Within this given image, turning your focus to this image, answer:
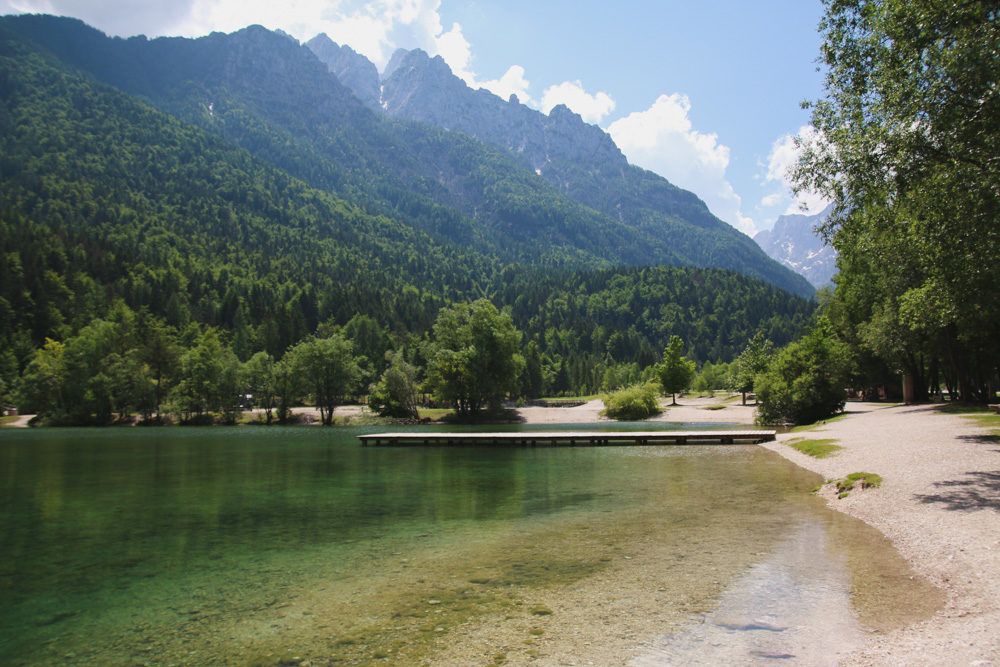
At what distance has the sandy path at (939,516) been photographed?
8.80m

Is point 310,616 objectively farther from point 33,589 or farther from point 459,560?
point 33,589

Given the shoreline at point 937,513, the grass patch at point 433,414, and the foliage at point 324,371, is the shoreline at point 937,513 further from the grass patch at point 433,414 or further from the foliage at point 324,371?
the foliage at point 324,371

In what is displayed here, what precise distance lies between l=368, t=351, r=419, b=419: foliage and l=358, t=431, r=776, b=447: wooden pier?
30764mm

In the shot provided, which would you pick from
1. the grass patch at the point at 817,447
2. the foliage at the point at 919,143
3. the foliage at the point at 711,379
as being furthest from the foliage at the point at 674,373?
the foliage at the point at 919,143

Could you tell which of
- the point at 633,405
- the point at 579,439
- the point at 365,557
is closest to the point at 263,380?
the point at 633,405

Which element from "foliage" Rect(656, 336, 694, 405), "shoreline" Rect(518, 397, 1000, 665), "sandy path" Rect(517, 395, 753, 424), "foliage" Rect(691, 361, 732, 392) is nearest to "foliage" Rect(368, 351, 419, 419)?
"sandy path" Rect(517, 395, 753, 424)

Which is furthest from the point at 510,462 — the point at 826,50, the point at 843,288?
the point at 843,288

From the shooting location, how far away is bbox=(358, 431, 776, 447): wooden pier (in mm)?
49625

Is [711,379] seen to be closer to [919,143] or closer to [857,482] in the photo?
[857,482]

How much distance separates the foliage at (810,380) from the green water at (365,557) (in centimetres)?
2912

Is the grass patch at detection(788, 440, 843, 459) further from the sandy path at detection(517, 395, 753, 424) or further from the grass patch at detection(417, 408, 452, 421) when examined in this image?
the grass patch at detection(417, 408, 452, 421)

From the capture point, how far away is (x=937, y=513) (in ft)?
54.2

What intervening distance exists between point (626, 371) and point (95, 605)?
16806cm

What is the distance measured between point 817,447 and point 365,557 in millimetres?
30468
